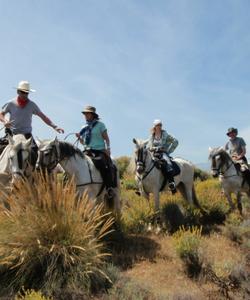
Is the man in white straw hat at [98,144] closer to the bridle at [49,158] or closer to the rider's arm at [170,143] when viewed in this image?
the bridle at [49,158]

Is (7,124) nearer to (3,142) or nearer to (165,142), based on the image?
(3,142)

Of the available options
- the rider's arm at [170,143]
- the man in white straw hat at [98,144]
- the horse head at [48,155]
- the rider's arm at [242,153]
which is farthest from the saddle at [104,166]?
the rider's arm at [242,153]

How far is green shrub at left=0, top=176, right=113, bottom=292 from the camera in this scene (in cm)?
499

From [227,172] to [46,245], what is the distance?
7.98m

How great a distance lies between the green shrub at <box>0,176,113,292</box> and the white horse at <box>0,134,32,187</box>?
86 cm

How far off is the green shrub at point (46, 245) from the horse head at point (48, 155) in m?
1.47

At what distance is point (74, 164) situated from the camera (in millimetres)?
7668

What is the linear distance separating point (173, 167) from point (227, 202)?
288 centimetres

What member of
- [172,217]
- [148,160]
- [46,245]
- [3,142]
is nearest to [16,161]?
[3,142]

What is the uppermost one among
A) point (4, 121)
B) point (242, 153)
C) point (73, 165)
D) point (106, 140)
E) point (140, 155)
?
point (4, 121)

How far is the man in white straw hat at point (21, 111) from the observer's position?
25.0ft

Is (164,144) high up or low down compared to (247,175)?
up

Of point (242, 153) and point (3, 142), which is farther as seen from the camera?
point (242, 153)

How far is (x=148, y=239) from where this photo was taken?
8.55 metres
